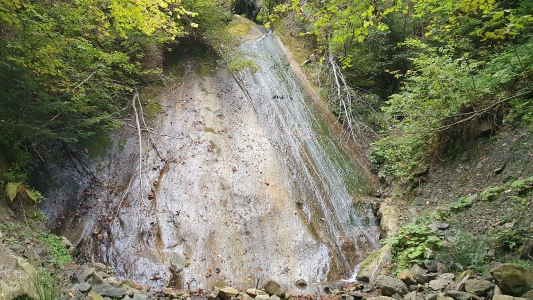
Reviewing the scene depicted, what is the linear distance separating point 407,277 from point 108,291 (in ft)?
12.0

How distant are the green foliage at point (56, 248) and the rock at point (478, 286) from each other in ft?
15.7

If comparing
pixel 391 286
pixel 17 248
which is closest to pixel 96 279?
pixel 17 248

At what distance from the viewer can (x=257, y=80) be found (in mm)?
10609

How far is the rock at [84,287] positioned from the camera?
3.60 meters

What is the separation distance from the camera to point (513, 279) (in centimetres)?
299

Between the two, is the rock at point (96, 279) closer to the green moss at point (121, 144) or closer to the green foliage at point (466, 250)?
the green moss at point (121, 144)

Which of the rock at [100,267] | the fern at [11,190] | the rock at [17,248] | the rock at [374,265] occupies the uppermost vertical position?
the fern at [11,190]

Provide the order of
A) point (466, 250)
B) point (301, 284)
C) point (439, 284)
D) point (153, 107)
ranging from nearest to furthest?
point (439, 284), point (466, 250), point (301, 284), point (153, 107)

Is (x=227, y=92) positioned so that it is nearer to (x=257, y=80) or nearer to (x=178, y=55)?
(x=257, y=80)


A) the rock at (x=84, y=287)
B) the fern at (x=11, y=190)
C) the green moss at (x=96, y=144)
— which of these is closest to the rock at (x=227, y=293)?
the rock at (x=84, y=287)

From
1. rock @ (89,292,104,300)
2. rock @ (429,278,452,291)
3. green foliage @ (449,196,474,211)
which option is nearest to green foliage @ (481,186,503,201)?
green foliage @ (449,196,474,211)

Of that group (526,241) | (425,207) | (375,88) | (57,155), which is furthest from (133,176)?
(375,88)

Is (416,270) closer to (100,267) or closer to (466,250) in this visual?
(466,250)

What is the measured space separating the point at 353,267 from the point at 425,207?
174 centimetres
